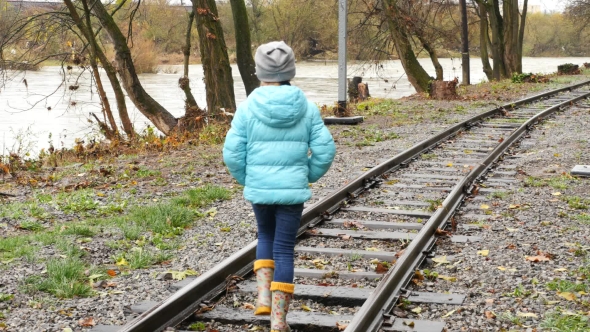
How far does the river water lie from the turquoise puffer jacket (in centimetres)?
1072

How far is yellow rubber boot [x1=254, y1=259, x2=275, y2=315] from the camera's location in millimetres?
4320

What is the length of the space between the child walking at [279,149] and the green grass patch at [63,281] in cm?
159

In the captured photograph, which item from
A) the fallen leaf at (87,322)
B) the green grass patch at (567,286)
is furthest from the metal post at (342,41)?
the fallen leaf at (87,322)

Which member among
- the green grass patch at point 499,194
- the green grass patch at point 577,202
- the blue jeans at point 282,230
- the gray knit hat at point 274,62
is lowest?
the green grass patch at point 577,202

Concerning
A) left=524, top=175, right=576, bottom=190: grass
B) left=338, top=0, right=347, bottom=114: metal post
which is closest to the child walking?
left=524, top=175, right=576, bottom=190: grass

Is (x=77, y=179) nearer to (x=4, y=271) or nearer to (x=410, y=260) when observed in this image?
(x=4, y=271)

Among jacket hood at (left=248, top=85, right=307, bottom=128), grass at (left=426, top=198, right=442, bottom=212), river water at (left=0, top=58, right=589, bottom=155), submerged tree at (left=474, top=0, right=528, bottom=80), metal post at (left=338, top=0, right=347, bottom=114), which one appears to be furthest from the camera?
submerged tree at (left=474, top=0, right=528, bottom=80)

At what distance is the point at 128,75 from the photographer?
57.7ft

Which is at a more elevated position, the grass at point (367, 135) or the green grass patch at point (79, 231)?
the grass at point (367, 135)

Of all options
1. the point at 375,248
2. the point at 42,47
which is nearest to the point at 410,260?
the point at 375,248

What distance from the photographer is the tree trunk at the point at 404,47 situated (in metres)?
22.9

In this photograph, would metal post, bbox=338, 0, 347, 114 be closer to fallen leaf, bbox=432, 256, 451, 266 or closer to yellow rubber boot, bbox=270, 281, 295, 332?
fallen leaf, bbox=432, 256, 451, 266

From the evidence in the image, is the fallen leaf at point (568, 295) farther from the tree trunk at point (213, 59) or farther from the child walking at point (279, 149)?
the tree trunk at point (213, 59)

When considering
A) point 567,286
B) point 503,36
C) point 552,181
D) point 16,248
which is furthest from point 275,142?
point 503,36
